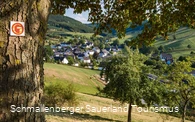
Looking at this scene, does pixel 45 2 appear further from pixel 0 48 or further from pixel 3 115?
pixel 3 115

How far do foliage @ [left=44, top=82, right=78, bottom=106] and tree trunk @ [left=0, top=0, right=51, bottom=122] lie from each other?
19.2 metres

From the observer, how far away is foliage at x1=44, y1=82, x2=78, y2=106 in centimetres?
2154

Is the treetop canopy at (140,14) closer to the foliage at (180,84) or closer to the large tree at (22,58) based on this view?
the large tree at (22,58)

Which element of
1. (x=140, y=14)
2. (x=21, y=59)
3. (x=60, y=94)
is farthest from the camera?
(x=60, y=94)

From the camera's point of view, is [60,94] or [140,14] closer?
[140,14]

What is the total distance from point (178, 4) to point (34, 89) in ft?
16.5

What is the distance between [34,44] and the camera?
8.24ft

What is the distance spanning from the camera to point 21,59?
2367mm

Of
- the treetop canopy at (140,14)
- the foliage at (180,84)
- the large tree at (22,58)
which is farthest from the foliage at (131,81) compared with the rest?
the large tree at (22,58)

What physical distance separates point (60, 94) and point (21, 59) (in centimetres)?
2004

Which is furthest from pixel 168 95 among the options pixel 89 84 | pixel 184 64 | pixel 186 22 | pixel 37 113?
pixel 89 84

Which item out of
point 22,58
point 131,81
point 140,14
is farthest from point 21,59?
point 131,81

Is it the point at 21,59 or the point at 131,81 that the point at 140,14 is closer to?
the point at 21,59

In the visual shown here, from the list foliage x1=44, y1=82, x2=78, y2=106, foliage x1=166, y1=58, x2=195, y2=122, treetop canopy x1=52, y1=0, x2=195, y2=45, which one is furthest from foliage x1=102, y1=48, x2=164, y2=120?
treetop canopy x1=52, y1=0, x2=195, y2=45
